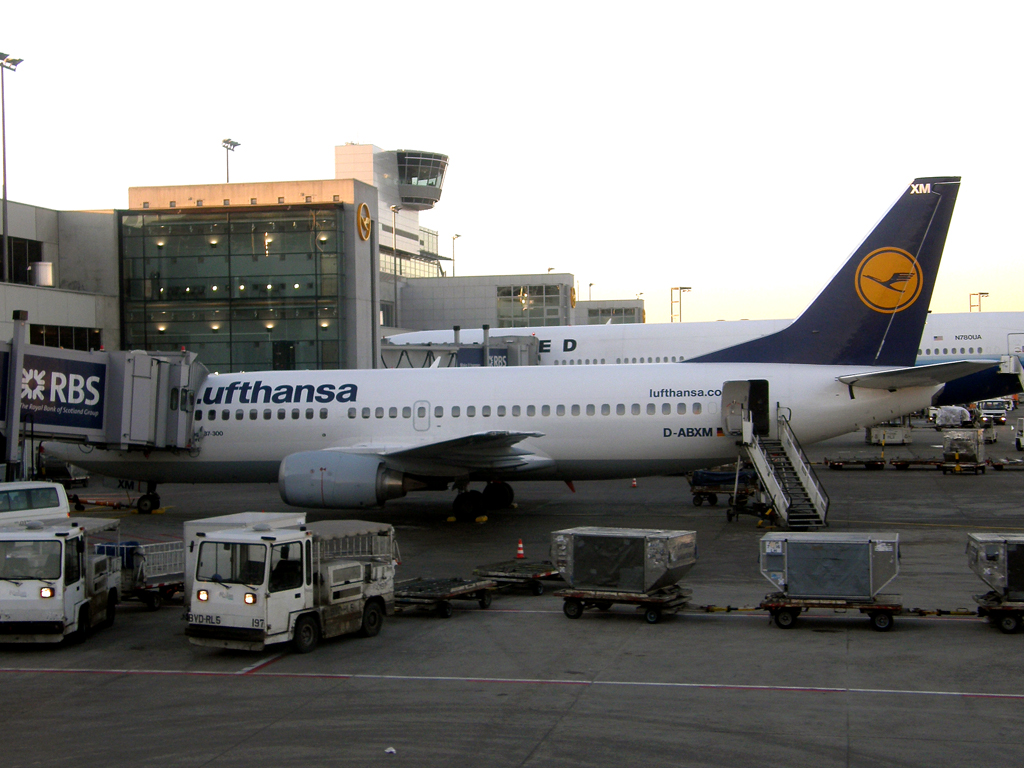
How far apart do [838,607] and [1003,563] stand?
2.43 m

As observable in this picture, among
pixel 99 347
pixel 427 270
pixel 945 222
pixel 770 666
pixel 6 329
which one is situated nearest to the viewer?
pixel 770 666

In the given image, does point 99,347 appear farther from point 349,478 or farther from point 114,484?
point 349,478

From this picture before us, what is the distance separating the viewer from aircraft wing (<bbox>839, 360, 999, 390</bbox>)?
23375mm

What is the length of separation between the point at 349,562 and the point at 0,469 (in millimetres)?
20239

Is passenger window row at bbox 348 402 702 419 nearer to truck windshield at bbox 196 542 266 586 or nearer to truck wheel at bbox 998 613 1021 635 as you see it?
truck wheel at bbox 998 613 1021 635

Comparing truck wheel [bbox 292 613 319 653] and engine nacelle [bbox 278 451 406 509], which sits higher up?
engine nacelle [bbox 278 451 406 509]

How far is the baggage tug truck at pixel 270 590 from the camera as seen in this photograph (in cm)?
1290

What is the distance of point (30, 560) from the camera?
45.1 feet

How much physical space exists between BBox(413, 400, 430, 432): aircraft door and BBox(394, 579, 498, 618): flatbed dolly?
9996 mm

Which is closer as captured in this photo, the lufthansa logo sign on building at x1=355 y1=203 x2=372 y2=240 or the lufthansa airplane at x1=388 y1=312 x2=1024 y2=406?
the lufthansa airplane at x1=388 y1=312 x2=1024 y2=406

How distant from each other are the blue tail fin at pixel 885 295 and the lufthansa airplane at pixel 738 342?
14.0m

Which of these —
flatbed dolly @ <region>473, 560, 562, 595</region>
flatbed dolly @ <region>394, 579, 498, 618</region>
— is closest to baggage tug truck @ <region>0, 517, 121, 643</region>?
flatbed dolly @ <region>394, 579, 498, 618</region>

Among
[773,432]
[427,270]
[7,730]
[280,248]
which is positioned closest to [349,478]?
[773,432]

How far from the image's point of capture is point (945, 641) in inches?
526
